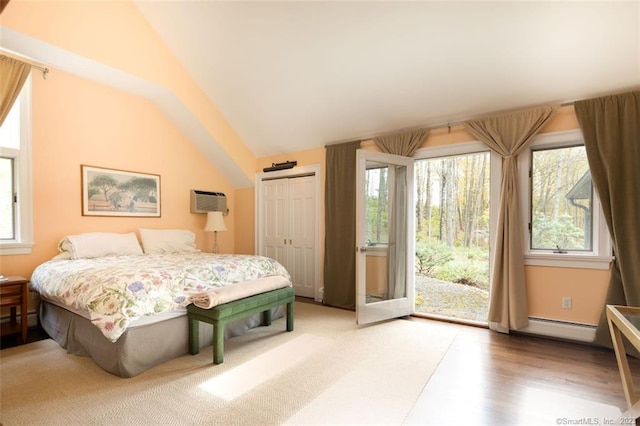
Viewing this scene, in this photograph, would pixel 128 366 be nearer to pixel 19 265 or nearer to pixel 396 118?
pixel 19 265

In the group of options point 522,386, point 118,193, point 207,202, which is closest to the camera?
point 522,386

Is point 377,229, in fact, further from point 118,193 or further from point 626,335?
point 118,193

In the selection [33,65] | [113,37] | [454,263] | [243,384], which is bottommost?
[243,384]

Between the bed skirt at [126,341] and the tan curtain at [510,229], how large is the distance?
3.03 meters

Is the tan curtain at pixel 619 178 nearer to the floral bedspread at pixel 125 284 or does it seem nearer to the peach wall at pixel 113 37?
the floral bedspread at pixel 125 284

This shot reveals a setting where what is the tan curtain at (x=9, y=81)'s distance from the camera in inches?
118

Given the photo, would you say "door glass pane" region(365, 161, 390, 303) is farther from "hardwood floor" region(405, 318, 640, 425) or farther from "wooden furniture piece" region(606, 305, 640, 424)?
"wooden furniture piece" region(606, 305, 640, 424)

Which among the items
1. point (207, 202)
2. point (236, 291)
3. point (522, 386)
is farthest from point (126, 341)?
point (207, 202)

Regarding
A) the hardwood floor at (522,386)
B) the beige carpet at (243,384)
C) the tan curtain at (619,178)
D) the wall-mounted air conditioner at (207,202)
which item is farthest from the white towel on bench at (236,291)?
the tan curtain at (619,178)

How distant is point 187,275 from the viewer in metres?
2.74

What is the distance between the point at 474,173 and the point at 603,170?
9.45 ft

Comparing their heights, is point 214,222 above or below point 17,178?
below

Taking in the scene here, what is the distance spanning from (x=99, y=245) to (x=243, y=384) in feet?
8.74

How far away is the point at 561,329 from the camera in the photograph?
9.91 feet
